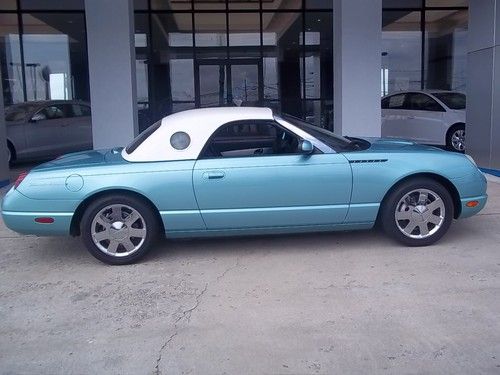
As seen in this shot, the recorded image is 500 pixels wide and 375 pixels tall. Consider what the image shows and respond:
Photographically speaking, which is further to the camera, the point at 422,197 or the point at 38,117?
the point at 38,117

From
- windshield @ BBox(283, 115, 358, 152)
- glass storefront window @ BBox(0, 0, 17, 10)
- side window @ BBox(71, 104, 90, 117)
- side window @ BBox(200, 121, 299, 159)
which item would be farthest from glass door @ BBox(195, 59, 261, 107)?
windshield @ BBox(283, 115, 358, 152)

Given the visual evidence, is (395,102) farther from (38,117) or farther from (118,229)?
(118,229)

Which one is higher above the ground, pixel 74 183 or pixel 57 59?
pixel 57 59

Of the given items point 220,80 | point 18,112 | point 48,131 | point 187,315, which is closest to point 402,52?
point 220,80

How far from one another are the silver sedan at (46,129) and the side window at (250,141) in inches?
310

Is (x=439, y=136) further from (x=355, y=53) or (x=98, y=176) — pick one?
(x=98, y=176)

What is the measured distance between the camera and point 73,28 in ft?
52.3

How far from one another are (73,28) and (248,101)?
514cm

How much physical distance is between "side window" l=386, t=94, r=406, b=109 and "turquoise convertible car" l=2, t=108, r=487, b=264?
27.5 ft

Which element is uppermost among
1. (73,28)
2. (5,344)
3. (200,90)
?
(73,28)

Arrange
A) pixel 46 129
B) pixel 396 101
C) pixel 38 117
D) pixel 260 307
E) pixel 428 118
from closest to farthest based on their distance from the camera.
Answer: pixel 260 307 → pixel 38 117 → pixel 46 129 → pixel 428 118 → pixel 396 101

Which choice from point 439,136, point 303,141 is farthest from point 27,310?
point 439,136

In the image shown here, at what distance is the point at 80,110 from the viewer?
14023 millimetres

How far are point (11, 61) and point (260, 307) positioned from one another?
13675mm
